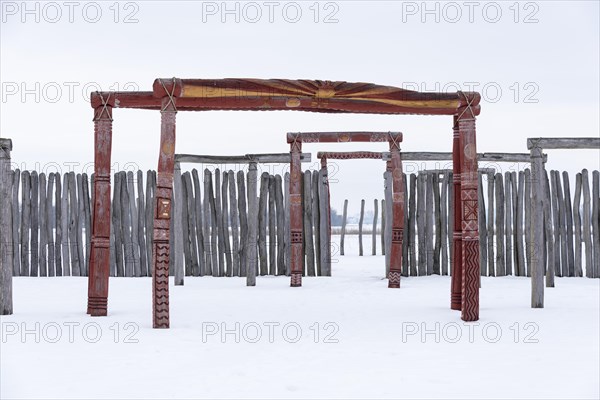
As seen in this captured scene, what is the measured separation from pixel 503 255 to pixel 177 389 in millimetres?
7902

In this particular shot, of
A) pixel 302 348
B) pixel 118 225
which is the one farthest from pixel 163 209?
pixel 118 225

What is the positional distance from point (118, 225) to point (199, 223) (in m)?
1.26

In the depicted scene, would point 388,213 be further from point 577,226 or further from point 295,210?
point 577,226

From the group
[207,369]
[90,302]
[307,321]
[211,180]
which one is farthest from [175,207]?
[207,369]

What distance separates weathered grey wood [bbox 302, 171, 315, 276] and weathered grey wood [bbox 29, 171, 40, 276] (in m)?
4.12

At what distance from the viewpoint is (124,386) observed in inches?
149

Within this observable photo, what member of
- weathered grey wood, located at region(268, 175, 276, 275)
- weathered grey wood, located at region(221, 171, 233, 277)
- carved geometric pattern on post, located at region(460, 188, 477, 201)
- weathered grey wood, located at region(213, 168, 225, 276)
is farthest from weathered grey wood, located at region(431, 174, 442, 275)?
carved geometric pattern on post, located at region(460, 188, 477, 201)

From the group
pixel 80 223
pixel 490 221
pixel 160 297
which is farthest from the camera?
pixel 80 223

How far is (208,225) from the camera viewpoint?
1065 cm

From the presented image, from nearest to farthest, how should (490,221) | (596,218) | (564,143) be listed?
(564,143) → (596,218) → (490,221)

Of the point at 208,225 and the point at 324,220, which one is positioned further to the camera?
the point at 324,220

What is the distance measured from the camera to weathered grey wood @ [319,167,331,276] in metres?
10.8

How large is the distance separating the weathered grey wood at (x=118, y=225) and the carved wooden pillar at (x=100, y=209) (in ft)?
15.0

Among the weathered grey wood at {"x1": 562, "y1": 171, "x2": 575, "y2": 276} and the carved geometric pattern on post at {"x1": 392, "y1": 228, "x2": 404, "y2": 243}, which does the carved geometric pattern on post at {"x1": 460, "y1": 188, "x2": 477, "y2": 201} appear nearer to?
the carved geometric pattern on post at {"x1": 392, "y1": 228, "x2": 404, "y2": 243}
